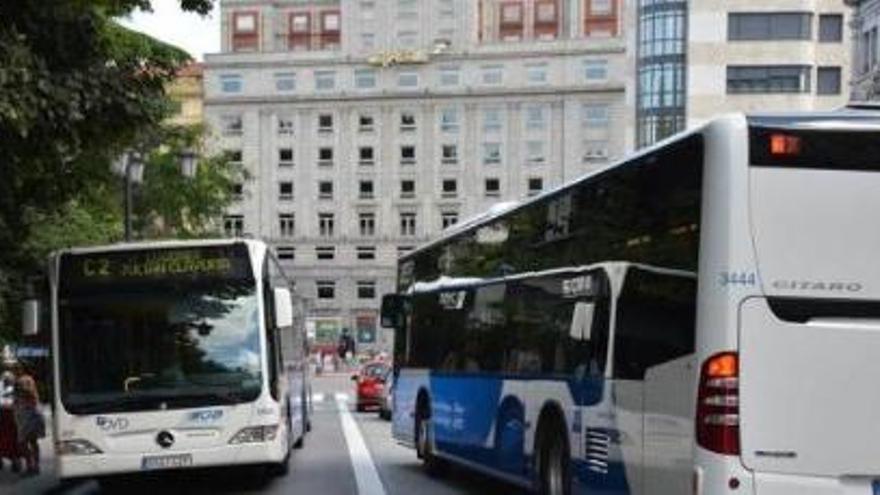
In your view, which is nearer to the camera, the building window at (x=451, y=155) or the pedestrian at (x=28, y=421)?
the pedestrian at (x=28, y=421)

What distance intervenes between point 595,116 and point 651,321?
122 m

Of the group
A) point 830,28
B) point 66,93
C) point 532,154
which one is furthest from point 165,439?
point 532,154

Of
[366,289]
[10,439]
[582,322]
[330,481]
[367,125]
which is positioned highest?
[367,125]

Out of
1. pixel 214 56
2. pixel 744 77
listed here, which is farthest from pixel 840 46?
pixel 214 56

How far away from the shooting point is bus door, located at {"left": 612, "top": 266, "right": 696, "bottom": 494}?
9.37 m

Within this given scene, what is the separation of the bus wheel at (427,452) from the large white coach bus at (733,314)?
7652 millimetres

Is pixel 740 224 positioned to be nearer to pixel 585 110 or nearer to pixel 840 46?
pixel 840 46

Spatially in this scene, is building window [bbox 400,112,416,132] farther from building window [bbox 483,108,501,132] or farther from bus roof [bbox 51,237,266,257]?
bus roof [bbox 51,237,266,257]

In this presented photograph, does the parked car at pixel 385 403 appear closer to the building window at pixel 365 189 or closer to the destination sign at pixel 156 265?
the destination sign at pixel 156 265

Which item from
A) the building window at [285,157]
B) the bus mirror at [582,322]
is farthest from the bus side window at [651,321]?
the building window at [285,157]

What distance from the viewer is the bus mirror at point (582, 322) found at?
1191 cm

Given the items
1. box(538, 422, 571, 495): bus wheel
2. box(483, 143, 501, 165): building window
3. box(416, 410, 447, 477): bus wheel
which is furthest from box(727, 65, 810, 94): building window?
box(538, 422, 571, 495): bus wheel

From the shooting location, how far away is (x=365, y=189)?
134 m

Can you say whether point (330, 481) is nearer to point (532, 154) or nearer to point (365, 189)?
point (532, 154)
